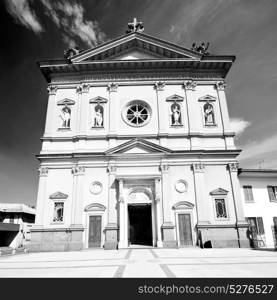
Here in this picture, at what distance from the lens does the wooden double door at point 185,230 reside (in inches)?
788

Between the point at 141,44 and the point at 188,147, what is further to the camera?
the point at 141,44

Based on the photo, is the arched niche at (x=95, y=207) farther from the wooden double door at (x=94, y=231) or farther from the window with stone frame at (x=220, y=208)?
Answer: the window with stone frame at (x=220, y=208)

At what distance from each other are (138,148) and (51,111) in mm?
9240

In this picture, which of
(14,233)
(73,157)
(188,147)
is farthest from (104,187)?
(14,233)

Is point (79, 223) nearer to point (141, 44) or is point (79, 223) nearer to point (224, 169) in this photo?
point (224, 169)

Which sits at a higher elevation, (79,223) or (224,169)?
(224,169)

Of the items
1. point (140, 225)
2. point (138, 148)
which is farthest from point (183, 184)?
point (140, 225)

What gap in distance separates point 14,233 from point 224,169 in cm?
2764

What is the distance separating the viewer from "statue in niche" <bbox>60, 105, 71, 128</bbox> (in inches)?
930

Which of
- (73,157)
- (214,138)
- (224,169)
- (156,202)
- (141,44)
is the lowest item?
(156,202)

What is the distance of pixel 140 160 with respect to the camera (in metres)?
21.8

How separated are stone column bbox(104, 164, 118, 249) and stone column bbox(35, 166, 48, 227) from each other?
5.53 metres

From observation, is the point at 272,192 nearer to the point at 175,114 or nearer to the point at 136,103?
the point at 175,114

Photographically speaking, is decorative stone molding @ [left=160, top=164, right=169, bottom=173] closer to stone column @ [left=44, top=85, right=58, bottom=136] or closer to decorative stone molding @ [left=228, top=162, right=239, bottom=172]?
decorative stone molding @ [left=228, top=162, right=239, bottom=172]
